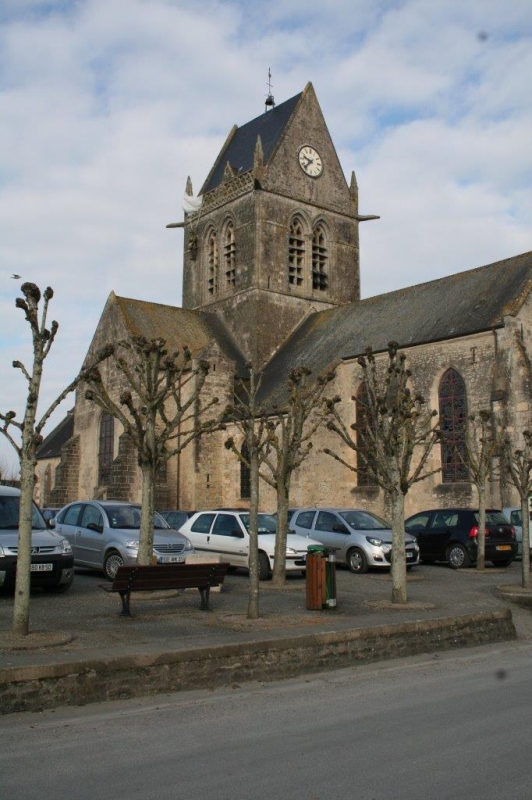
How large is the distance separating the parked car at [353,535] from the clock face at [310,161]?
25.3 metres

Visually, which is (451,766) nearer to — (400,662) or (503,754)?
(503,754)

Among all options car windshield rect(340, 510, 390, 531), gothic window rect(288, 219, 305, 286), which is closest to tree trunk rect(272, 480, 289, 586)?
car windshield rect(340, 510, 390, 531)

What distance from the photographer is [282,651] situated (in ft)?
25.8

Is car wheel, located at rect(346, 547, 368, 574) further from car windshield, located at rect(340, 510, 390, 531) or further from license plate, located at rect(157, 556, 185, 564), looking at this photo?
license plate, located at rect(157, 556, 185, 564)

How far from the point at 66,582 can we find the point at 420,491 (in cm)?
1585

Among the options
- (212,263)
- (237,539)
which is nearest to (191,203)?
(212,263)

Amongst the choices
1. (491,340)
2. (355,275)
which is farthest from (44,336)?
(355,275)

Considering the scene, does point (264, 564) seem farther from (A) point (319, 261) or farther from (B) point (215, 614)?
(A) point (319, 261)

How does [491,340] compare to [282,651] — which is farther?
[491,340]

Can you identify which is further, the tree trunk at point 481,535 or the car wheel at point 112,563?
the tree trunk at point 481,535

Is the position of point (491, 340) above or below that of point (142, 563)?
above

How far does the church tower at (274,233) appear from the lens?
36625 millimetres

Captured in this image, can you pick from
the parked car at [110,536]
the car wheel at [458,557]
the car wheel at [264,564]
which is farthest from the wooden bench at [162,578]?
the car wheel at [458,557]

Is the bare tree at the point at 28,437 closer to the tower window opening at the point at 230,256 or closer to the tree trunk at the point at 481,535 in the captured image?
the tree trunk at the point at 481,535
